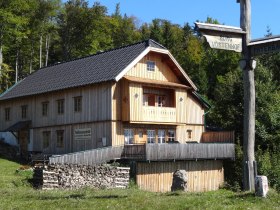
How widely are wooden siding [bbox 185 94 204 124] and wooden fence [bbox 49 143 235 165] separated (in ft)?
18.5

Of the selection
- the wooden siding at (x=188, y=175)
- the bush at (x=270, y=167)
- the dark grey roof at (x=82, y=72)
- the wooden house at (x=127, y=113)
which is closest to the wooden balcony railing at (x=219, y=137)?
the wooden house at (x=127, y=113)

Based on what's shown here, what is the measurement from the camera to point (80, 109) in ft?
119

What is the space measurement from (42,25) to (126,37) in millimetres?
18304

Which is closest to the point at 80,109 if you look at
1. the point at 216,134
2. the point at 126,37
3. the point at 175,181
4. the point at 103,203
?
the point at 216,134

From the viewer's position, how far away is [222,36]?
13.8 meters

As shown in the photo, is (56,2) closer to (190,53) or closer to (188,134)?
(190,53)

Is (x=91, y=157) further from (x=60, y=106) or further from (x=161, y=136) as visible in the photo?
(x=60, y=106)

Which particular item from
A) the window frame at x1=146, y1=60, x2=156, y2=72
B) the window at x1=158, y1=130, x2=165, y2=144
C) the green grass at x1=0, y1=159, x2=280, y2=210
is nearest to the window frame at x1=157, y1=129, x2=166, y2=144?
the window at x1=158, y1=130, x2=165, y2=144

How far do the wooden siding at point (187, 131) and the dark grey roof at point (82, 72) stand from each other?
22.3 ft

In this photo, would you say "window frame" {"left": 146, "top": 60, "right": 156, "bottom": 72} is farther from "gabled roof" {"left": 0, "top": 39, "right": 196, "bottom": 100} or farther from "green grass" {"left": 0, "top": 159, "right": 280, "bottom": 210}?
"green grass" {"left": 0, "top": 159, "right": 280, "bottom": 210}

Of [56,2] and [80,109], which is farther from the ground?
[56,2]

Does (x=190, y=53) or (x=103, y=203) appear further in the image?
(x=190, y=53)

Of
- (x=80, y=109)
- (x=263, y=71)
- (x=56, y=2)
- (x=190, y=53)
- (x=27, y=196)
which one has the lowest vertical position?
(x=27, y=196)

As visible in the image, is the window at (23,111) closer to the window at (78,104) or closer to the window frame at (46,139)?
the window frame at (46,139)
